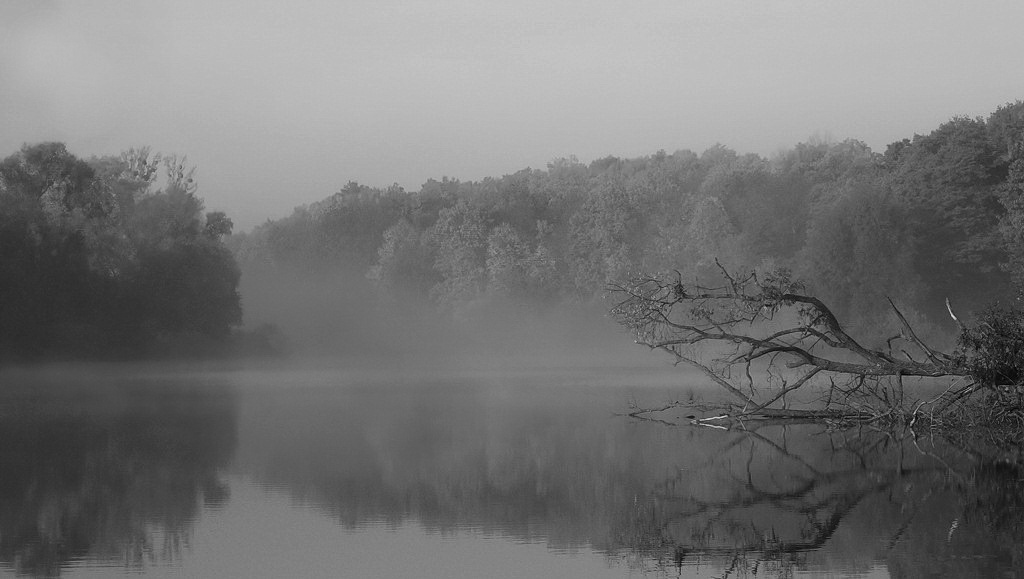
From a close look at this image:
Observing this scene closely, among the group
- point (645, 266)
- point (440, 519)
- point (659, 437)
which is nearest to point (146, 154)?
point (645, 266)

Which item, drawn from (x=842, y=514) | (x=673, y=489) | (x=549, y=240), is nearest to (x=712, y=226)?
(x=549, y=240)

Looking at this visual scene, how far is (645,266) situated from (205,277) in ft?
79.1

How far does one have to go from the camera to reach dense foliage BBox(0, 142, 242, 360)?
137 ft

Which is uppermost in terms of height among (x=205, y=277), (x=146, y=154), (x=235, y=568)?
(x=146, y=154)

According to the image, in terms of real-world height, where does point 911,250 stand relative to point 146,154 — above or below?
below

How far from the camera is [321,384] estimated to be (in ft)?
119

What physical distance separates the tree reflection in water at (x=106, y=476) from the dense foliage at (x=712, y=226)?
2018 centimetres

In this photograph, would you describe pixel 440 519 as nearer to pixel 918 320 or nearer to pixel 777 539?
pixel 777 539

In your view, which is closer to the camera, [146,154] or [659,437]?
[659,437]

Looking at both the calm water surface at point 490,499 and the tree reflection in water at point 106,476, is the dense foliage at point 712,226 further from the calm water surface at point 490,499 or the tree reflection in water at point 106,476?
the calm water surface at point 490,499

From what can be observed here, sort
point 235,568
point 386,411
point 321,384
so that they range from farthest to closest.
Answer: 1. point 321,384
2. point 386,411
3. point 235,568

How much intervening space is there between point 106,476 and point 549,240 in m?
57.8

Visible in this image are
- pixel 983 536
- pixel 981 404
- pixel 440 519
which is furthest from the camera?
pixel 981 404

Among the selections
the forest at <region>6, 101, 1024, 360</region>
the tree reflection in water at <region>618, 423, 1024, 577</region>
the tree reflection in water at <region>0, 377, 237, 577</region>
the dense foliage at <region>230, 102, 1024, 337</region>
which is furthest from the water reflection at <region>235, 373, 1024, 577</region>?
the dense foliage at <region>230, 102, 1024, 337</region>
